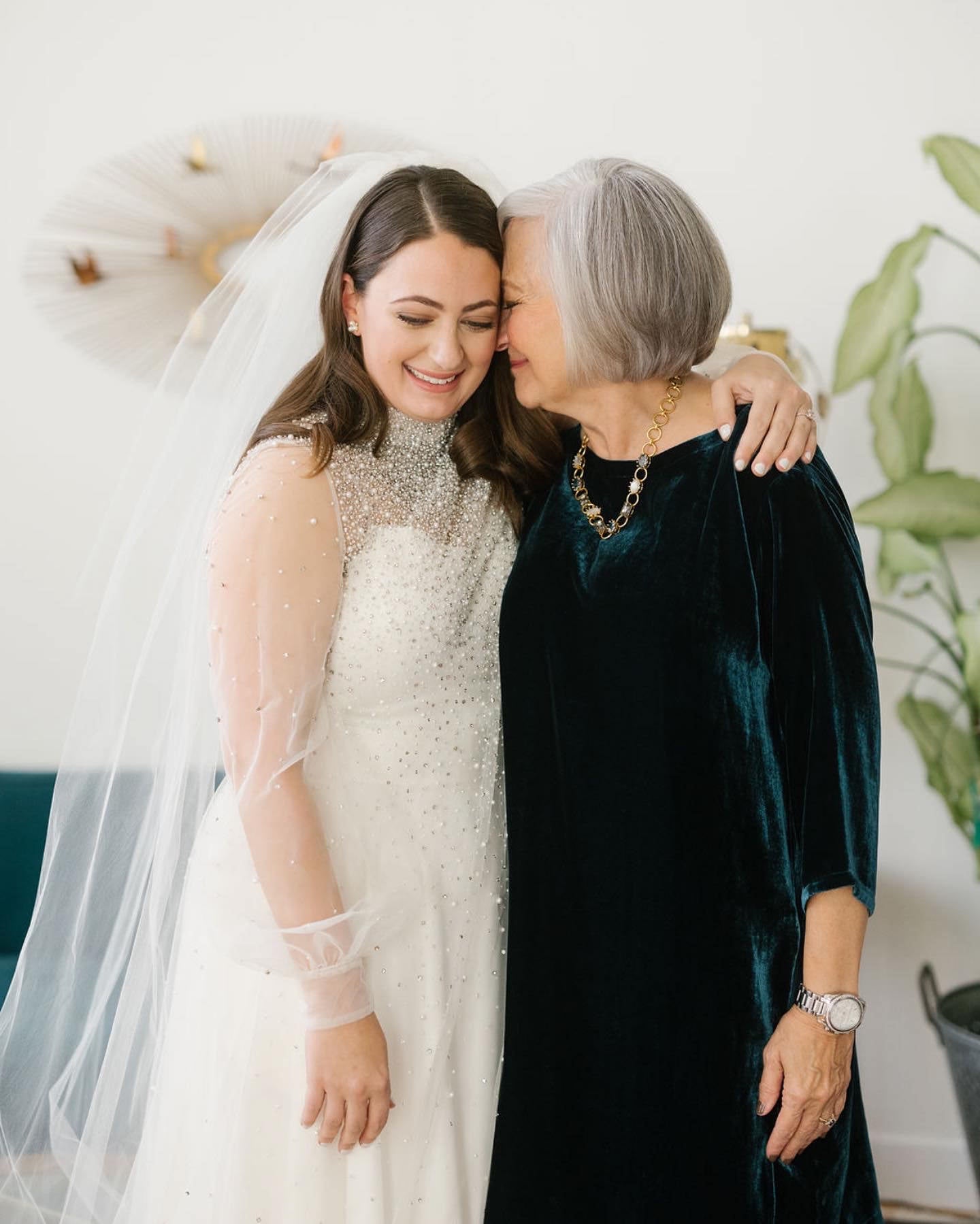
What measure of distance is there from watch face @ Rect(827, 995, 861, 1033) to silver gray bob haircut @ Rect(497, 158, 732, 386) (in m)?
0.77

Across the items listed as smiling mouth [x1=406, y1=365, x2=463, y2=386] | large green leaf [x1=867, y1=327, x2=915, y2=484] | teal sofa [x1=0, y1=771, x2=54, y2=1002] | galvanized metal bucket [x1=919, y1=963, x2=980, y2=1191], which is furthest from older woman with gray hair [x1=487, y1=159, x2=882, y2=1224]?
teal sofa [x1=0, y1=771, x2=54, y2=1002]

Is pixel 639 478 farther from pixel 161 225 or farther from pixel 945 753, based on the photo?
pixel 161 225

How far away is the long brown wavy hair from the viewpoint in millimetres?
1421

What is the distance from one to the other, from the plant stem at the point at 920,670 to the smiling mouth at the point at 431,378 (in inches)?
60.0

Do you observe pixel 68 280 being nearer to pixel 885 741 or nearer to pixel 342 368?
pixel 342 368

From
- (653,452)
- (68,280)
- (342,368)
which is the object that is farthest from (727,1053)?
(68,280)

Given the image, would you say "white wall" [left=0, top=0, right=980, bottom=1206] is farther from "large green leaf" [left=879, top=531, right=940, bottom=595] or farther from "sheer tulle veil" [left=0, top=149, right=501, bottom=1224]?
"sheer tulle veil" [left=0, top=149, right=501, bottom=1224]

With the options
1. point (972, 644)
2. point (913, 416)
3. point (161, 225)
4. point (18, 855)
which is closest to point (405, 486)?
point (972, 644)

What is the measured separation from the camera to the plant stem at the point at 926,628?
242 cm

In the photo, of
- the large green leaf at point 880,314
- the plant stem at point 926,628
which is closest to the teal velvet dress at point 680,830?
the large green leaf at point 880,314

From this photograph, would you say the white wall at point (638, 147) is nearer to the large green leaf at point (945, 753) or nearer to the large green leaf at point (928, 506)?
the large green leaf at point (945, 753)

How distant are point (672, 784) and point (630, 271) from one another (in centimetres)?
62

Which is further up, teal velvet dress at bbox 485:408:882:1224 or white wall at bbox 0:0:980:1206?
white wall at bbox 0:0:980:1206

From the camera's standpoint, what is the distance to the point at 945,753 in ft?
8.16
